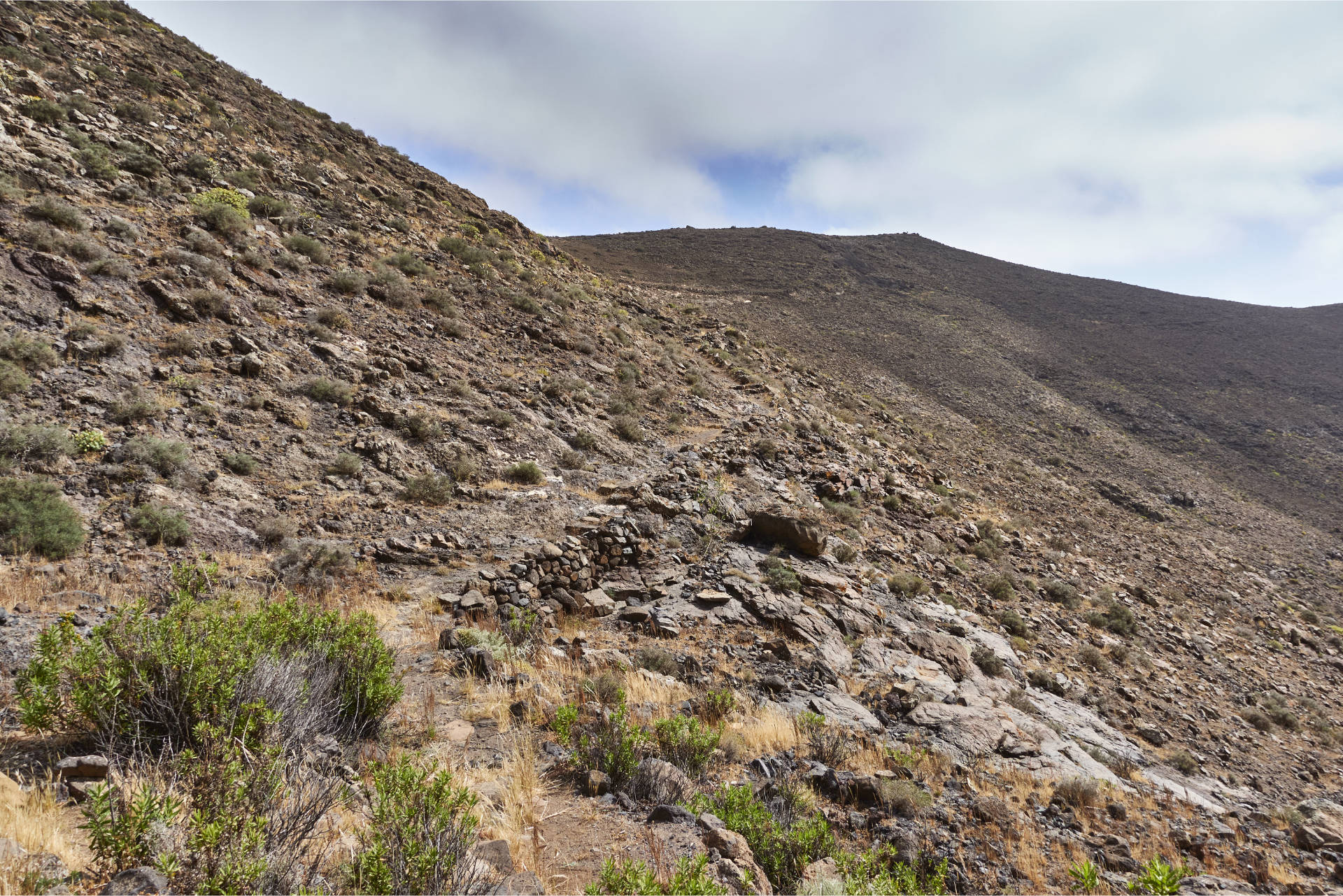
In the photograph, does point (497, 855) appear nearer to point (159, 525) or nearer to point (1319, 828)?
point (159, 525)

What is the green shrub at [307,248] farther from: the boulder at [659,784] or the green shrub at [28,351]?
the boulder at [659,784]

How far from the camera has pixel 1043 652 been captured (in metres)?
9.55

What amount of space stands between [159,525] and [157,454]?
1.33 m

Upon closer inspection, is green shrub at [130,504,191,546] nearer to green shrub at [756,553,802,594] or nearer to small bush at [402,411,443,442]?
small bush at [402,411,443,442]

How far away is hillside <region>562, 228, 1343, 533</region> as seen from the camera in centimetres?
2547

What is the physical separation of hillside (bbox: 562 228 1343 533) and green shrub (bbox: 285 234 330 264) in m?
21.9

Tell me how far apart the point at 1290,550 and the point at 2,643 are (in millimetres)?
29380

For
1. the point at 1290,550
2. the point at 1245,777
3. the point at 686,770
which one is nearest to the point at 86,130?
the point at 686,770

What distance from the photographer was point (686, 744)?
15.1 ft

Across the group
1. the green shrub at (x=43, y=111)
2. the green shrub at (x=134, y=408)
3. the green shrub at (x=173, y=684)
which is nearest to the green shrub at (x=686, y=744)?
the green shrub at (x=173, y=684)

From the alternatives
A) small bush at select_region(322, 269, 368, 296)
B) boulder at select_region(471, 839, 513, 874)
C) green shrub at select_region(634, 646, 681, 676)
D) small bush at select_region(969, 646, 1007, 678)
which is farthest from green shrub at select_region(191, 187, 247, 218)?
small bush at select_region(969, 646, 1007, 678)

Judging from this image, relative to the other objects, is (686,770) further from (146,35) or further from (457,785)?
(146,35)

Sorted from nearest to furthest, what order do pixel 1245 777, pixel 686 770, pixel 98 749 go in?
1. pixel 98 749
2. pixel 686 770
3. pixel 1245 777

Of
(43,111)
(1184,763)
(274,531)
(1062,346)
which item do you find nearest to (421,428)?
(274,531)
